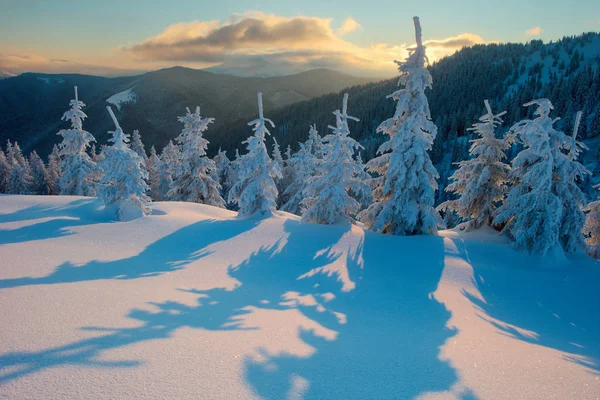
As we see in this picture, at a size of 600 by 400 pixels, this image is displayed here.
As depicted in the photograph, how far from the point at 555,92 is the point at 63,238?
5525 inches

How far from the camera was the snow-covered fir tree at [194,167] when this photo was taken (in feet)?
85.1

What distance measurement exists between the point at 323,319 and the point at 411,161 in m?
10.9

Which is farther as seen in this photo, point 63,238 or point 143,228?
point 143,228

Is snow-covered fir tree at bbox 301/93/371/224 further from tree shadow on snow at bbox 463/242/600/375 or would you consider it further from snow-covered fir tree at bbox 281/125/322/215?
snow-covered fir tree at bbox 281/125/322/215

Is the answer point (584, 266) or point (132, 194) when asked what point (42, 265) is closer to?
point (132, 194)

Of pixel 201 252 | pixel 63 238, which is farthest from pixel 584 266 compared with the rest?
pixel 63 238

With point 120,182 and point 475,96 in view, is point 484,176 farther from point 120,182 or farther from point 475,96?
point 475,96

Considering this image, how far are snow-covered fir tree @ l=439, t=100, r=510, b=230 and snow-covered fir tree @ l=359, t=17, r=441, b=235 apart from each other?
10.2 feet

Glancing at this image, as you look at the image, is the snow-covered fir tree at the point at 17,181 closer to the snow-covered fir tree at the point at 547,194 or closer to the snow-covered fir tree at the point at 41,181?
the snow-covered fir tree at the point at 41,181

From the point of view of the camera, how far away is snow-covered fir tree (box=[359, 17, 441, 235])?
49.6 feet

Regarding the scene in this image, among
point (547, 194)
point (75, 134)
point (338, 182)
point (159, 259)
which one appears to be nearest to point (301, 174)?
point (338, 182)

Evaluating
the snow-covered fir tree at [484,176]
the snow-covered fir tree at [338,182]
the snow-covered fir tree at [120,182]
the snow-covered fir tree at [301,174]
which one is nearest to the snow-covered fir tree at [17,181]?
the snow-covered fir tree at [301,174]

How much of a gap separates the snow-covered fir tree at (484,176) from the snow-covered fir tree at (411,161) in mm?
3115

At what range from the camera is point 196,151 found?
86.4 feet
